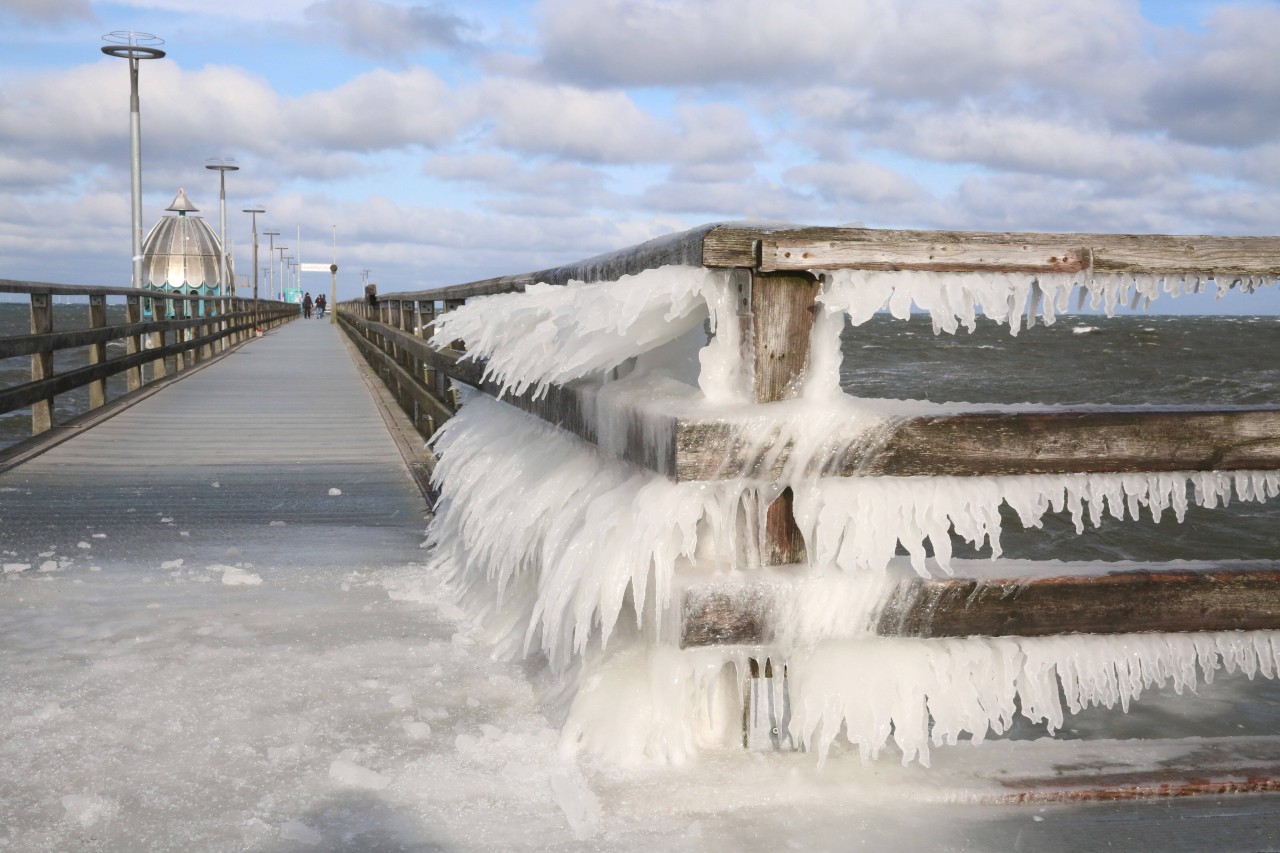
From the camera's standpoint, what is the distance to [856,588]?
2330mm

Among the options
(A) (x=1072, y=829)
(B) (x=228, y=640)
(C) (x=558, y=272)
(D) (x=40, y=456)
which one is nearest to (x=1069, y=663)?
(A) (x=1072, y=829)

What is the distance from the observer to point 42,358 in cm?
925

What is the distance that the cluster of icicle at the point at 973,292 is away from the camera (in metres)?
2.27

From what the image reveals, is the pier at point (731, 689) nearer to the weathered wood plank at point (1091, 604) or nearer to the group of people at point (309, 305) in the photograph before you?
the weathered wood plank at point (1091, 604)

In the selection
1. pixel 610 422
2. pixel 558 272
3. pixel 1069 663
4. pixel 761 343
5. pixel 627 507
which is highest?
pixel 558 272

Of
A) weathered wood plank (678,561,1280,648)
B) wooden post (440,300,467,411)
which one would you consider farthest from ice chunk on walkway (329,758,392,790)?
wooden post (440,300,467,411)

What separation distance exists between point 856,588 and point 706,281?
720 mm

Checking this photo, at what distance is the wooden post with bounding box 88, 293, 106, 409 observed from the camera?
36.3 feet

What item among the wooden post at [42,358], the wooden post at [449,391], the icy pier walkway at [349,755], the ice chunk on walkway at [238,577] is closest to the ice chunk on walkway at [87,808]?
the icy pier walkway at [349,755]

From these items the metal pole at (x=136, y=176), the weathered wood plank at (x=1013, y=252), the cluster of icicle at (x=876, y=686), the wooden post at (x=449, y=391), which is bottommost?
the cluster of icicle at (x=876, y=686)

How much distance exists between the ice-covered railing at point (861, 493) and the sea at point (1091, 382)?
0.31 m

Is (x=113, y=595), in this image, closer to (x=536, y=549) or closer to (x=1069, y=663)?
(x=536, y=549)

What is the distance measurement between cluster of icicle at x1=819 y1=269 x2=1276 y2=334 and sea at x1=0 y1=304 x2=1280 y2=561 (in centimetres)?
32

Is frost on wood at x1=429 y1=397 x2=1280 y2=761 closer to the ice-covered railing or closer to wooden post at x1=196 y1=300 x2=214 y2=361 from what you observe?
the ice-covered railing
